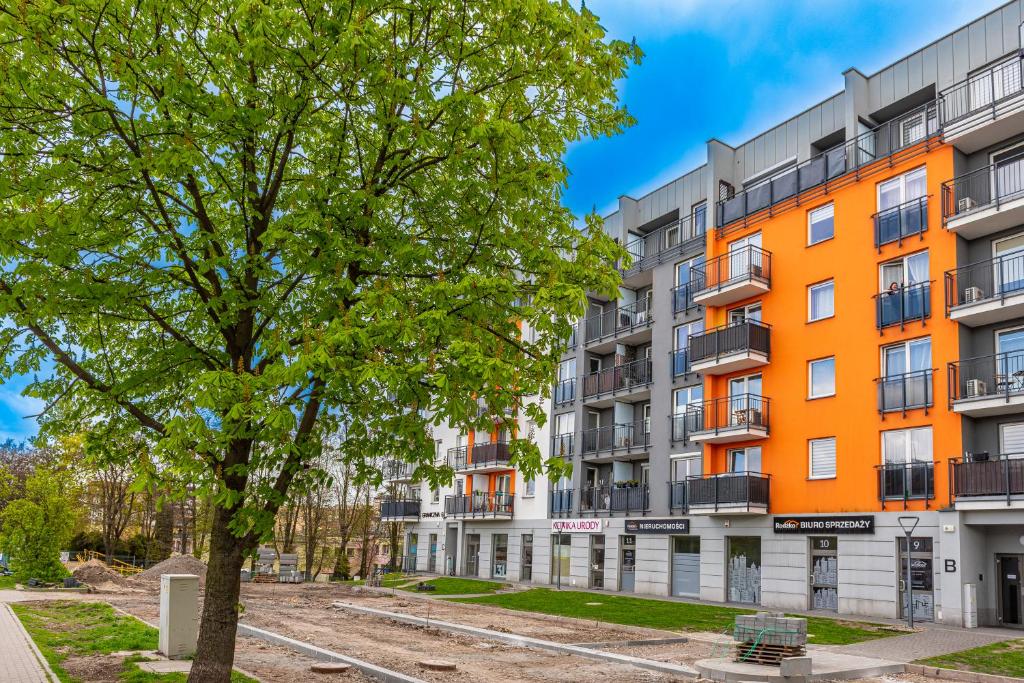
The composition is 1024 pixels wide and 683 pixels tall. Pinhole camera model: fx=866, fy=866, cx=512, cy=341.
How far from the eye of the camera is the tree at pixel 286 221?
827cm

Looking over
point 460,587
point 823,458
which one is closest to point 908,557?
point 823,458

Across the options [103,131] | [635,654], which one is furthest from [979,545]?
[103,131]

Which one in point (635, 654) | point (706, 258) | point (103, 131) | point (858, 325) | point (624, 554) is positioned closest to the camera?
point (103, 131)

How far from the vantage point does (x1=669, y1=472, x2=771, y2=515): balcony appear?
29.8m

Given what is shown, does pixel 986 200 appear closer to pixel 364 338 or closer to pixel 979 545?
pixel 979 545


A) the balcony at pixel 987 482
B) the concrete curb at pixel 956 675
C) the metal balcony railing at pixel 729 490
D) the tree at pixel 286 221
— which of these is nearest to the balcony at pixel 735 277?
the metal balcony railing at pixel 729 490

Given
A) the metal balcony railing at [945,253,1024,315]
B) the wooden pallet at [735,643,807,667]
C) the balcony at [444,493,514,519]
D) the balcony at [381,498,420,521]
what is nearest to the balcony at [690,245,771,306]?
the metal balcony railing at [945,253,1024,315]

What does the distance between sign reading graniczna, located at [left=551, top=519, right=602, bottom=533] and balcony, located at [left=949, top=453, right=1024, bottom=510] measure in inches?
675

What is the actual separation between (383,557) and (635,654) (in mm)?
82345

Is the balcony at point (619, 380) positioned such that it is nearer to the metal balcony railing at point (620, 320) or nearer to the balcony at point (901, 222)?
the metal balcony railing at point (620, 320)

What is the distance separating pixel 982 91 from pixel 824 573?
50.7 ft

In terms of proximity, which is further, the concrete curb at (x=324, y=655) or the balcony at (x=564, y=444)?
the balcony at (x=564, y=444)

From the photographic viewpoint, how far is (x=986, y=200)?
2503cm

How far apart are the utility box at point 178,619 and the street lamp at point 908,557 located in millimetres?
17501
